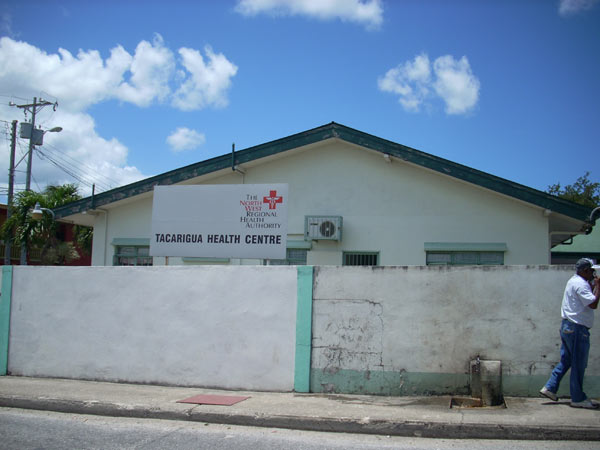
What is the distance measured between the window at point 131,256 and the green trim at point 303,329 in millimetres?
7623

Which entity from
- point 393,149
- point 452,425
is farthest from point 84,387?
point 393,149

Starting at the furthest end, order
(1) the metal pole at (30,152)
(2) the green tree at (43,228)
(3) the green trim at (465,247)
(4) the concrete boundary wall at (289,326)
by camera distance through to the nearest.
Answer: (1) the metal pole at (30,152), (2) the green tree at (43,228), (3) the green trim at (465,247), (4) the concrete boundary wall at (289,326)

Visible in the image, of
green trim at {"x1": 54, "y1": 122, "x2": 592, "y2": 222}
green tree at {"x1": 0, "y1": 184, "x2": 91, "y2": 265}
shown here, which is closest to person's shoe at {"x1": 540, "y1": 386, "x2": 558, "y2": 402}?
green trim at {"x1": 54, "y1": 122, "x2": 592, "y2": 222}

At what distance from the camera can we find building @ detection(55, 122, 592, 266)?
39.1 feet

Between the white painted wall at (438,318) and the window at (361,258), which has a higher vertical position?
the window at (361,258)

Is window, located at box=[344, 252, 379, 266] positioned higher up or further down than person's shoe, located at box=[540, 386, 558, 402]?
higher up

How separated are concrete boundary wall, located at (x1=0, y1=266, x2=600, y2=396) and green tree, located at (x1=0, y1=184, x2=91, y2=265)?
1358cm

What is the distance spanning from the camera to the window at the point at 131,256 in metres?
14.5

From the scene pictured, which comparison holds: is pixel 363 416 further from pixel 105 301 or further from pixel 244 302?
pixel 105 301

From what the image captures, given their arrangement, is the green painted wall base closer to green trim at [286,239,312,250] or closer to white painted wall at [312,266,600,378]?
white painted wall at [312,266,600,378]

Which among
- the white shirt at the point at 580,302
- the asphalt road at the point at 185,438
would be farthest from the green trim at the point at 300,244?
the white shirt at the point at 580,302

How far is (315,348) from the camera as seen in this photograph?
785 cm

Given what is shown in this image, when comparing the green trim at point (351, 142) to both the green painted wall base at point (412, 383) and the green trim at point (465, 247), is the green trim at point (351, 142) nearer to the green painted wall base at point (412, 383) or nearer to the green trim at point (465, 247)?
the green trim at point (465, 247)

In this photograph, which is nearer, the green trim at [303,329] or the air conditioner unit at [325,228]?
the green trim at [303,329]
